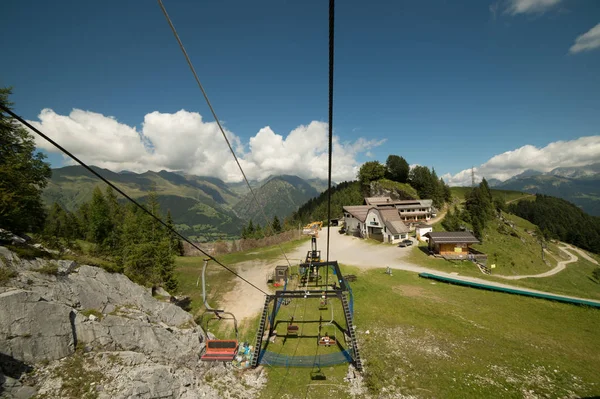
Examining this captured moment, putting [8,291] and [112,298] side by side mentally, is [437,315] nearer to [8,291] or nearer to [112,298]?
[112,298]

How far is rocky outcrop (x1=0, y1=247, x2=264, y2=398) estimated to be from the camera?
11008 millimetres

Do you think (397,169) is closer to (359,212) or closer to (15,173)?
(359,212)

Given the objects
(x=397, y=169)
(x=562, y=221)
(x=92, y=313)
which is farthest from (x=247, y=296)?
(x=562, y=221)

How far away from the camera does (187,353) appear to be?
16859 millimetres

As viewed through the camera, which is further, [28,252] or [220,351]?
[220,351]

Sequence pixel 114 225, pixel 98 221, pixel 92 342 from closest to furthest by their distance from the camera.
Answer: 1. pixel 92 342
2. pixel 98 221
3. pixel 114 225

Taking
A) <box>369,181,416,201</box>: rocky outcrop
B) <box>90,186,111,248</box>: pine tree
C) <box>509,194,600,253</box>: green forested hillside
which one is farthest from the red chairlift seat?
<box>509,194,600,253</box>: green forested hillside

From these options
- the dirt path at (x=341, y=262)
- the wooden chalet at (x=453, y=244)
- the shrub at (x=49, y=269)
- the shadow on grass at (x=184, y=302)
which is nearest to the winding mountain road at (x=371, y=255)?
the dirt path at (x=341, y=262)

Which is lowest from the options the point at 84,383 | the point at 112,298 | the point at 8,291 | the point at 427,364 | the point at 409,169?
the point at 427,364

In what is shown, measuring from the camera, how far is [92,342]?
13.5m

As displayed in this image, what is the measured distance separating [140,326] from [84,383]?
14.2ft

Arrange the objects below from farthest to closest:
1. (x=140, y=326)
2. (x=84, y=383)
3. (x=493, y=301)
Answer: (x=493, y=301), (x=140, y=326), (x=84, y=383)

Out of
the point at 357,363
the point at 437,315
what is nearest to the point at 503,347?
the point at 437,315

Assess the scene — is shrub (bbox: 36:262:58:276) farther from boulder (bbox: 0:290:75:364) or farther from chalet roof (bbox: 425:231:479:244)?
chalet roof (bbox: 425:231:479:244)
